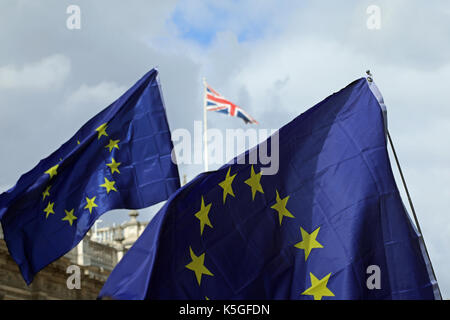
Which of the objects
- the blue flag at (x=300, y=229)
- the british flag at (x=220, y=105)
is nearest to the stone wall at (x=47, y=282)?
the british flag at (x=220, y=105)

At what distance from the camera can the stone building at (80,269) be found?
2770 cm

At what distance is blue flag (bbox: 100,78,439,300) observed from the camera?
10.4 m

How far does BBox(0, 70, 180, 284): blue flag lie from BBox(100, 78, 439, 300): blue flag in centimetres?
532

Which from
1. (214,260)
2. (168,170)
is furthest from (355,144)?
(168,170)

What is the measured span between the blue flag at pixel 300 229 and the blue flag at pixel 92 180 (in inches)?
210

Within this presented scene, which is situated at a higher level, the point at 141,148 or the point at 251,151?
the point at 141,148

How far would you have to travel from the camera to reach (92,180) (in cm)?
1648

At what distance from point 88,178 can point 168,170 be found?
60.2 inches
